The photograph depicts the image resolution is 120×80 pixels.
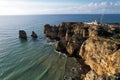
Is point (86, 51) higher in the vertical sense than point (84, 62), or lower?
higher

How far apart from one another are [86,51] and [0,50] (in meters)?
37.0

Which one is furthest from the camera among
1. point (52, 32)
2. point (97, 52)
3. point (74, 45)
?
point (52, 32)

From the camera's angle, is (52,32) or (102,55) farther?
(52,32)

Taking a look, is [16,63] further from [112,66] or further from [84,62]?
[112,66]

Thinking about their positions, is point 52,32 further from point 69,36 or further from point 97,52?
point 97,52

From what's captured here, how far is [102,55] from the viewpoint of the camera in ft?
144

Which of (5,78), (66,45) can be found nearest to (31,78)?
(5,78)

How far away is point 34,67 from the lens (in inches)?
2092

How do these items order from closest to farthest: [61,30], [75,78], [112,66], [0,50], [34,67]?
[112,66], [75,78], [34,67], [0,50], [61,30]

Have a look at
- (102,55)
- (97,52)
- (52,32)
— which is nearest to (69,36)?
(52,32)

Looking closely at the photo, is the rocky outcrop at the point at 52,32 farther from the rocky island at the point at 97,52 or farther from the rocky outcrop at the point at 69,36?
the rocky island at the point at 97,52

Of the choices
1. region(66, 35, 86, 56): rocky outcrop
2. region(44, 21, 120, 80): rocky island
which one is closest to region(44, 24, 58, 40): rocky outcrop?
region(44, 21, 120, 80): rocky island

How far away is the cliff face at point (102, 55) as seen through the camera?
37.7 meters

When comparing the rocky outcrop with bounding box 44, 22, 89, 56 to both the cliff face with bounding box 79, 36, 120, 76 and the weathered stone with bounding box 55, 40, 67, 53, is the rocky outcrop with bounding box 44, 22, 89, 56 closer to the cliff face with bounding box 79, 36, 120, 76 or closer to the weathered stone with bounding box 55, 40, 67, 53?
the weathered stone with bounding box 55, 40, 67, 53
